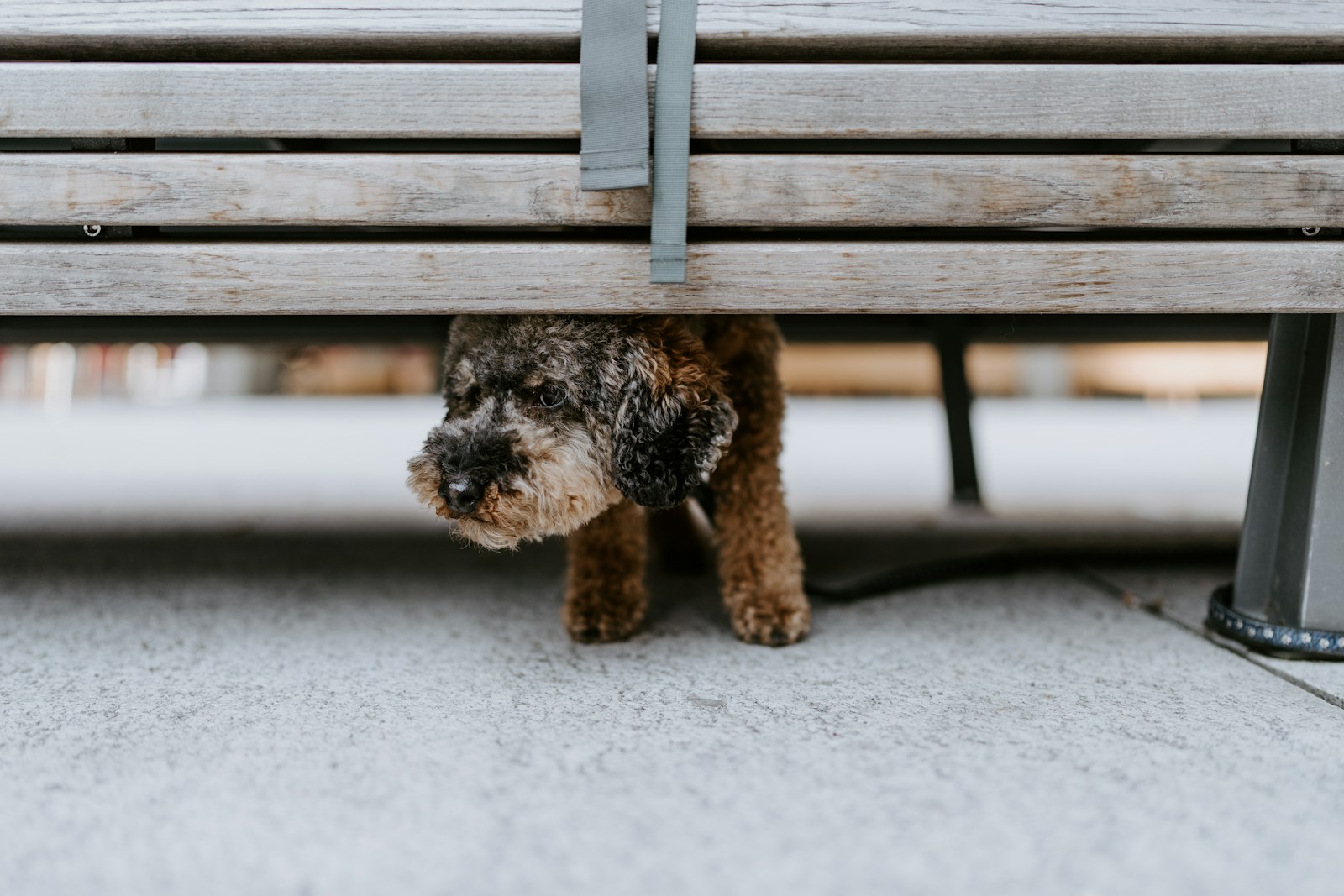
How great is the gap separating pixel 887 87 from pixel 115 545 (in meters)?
2.19

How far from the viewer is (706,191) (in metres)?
1.33

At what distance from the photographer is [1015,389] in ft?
34.0

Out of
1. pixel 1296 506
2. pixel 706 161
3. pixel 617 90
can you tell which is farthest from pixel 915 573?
pixel 617 90

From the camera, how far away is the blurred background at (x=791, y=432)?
2967mm

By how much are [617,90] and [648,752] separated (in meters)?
0.93

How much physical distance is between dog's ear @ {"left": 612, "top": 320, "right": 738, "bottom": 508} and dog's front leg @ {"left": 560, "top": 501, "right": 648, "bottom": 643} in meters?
0.23

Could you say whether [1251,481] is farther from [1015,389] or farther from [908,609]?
[1015,389]

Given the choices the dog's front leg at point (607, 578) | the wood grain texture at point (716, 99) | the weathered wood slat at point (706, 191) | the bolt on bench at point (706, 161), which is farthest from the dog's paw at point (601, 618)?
the wood grain texture at point (716, 99)

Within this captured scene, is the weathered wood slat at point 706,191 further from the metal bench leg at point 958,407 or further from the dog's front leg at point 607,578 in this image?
the metal bench leg at point 958,407

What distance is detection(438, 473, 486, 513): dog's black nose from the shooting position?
1.35 metres

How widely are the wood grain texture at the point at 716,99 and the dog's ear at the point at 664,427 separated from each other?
1.21 ft

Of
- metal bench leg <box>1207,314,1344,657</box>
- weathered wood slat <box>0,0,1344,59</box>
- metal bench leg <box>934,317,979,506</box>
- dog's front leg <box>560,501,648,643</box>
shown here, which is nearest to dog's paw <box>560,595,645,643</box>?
dog's front leg <box>560,501,648,643</box>

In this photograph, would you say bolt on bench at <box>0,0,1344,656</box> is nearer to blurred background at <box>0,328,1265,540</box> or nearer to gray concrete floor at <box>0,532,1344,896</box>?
blurred background at <box>0,328,1265,540</box>

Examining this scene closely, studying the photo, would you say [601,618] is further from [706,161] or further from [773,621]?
[706,161]
